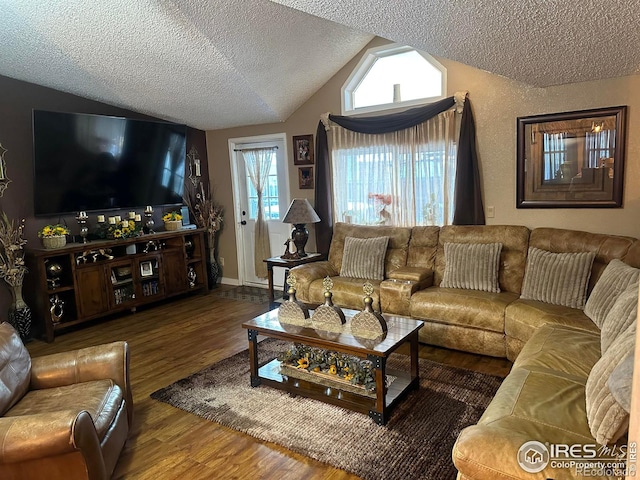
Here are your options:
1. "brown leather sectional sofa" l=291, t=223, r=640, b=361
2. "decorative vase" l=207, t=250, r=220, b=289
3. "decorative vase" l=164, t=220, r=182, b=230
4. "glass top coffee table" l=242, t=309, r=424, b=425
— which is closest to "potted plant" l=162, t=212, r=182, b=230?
"decorative vase" l=164, t=220, r=182, b=230

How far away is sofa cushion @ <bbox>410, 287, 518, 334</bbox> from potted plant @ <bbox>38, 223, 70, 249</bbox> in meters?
3.39

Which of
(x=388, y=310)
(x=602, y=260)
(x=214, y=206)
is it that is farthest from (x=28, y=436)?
(x=214, y=206)

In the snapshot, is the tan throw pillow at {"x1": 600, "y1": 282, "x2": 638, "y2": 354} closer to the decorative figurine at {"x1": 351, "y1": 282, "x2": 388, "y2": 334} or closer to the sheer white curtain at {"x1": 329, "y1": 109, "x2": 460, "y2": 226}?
the decorative figurine at {"x1": 351, "y1": 282, "x2": 388, "y2": 334}

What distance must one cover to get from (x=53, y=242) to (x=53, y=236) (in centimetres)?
6

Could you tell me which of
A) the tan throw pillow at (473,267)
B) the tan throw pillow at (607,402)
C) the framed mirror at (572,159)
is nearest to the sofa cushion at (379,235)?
the tan throw pillow at (473,267)

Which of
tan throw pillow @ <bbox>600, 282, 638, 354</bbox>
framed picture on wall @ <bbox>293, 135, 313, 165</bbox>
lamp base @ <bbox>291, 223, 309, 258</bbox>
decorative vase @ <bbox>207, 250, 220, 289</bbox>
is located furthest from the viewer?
decorative vase @ <bbox>207, 250, 220, 289</bbox>

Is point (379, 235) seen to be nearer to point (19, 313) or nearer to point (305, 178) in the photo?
point (305, 178)

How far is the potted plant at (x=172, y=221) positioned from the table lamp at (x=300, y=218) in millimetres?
1504

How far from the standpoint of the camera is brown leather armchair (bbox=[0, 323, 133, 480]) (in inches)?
69.6

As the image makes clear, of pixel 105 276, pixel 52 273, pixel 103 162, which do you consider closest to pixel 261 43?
pixel 103 162

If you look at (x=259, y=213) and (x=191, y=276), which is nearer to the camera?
(x=191, y=276)

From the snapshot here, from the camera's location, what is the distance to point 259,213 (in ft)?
19.3

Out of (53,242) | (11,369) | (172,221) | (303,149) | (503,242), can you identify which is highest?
(303,149)

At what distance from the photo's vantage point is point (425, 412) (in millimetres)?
2719
